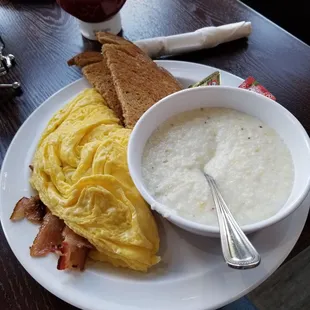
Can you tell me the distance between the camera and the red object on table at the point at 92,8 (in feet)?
4.62

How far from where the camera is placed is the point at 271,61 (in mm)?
1431

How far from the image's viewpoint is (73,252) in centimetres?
88

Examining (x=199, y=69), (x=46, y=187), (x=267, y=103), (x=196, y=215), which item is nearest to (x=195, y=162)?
(x=196, y=215)

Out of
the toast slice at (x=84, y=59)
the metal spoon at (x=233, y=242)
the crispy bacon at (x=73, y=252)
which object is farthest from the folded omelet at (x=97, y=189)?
the toast slice at (x=84, y=59)

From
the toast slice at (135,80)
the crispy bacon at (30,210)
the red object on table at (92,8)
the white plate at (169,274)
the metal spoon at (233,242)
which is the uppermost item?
the red object on table at (92,8)

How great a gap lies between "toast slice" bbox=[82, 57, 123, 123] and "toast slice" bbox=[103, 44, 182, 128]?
3 centimetres

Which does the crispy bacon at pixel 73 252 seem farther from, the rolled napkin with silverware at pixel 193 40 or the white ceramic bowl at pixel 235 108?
the rolled napkin with silverware at pixel 193 40

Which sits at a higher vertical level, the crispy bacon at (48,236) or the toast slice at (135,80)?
the toast slice at (135,80)

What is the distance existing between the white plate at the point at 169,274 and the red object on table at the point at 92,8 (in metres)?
0.74

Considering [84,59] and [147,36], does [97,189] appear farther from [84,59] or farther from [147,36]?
[147,36]

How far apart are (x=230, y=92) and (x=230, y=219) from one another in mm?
385

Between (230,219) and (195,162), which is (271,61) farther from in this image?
(230,219)

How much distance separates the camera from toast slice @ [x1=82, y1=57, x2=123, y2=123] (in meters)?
1.21

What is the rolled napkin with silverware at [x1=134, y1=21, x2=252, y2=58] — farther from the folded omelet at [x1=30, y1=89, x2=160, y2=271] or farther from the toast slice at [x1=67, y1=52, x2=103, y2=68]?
the folded omelet at [x1=30, y1=89, x2=160, y2=271]
